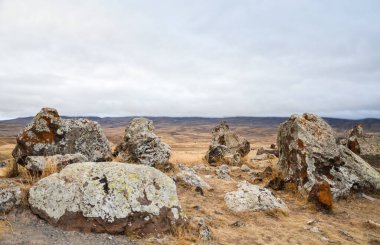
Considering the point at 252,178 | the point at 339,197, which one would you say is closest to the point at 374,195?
the point at 339,197

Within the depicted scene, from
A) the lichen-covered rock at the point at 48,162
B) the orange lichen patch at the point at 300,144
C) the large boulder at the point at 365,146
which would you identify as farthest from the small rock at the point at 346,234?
the large boulder at the point at 365,146

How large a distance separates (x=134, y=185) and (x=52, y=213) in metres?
2.05

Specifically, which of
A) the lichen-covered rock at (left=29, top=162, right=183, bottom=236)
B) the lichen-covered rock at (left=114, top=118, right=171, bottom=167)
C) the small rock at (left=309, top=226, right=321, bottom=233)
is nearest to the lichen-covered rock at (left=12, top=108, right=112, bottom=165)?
the lichen-covered rock at (left=114, top=118, right=171, bottom=167)

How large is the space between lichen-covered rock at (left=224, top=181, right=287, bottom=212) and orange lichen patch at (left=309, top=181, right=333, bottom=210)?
1499 mm

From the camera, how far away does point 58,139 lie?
1429 cm

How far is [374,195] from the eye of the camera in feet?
47.3

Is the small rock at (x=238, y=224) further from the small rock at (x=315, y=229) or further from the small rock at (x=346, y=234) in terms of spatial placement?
the small rock at (x=346, y=234)

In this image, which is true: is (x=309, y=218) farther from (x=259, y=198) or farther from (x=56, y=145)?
(x=56, y=145)

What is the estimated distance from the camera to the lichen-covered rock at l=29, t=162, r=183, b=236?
7.75 m

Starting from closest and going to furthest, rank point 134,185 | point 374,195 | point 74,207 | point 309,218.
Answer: point 74,207 < point 134,185 < point 309,218 < point 374,195

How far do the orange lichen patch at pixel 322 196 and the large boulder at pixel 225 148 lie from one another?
9.20 metres

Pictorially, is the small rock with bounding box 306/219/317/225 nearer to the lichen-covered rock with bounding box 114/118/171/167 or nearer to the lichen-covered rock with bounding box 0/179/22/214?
the lichen-covered rock with bounding box 114/118/171/167

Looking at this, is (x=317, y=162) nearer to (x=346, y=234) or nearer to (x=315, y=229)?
(x=346, y=234)

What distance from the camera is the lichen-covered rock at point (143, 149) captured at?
16.0 metres
